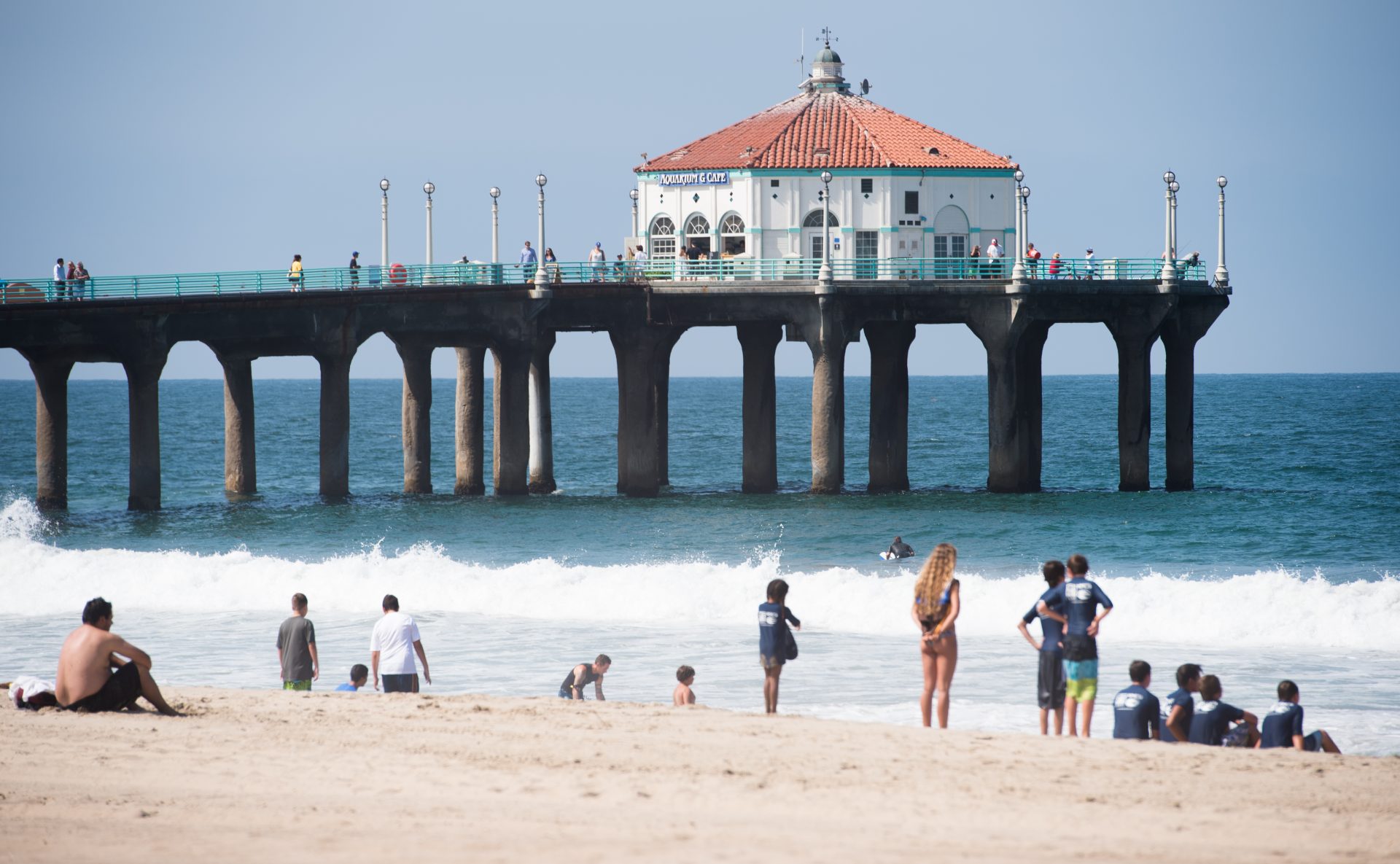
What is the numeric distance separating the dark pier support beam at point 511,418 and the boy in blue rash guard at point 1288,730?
90.3 ft

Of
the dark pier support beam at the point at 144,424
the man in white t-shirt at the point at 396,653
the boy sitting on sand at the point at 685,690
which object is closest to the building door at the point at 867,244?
the dark pier support beam at the point at 144,424

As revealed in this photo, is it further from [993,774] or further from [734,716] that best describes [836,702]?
[993,774]

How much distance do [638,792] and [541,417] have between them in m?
33.5

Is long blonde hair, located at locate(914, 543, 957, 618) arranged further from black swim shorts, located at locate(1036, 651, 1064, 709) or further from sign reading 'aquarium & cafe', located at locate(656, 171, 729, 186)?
sign reading 'aquarium & cafe', located at locate(656, 171, 729, 186)

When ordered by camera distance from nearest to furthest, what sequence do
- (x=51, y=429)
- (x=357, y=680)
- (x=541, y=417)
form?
1. (x=357, y=680)
2. (x=51, y=429)
3. (x=541, y=417)

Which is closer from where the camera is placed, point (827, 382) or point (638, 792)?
point (638, 792)

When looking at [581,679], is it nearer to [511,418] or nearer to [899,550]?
[899,550]

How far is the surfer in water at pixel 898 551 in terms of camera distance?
31.4 m

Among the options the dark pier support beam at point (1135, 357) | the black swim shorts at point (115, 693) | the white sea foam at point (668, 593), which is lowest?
the white sea foam at point (668, 593)

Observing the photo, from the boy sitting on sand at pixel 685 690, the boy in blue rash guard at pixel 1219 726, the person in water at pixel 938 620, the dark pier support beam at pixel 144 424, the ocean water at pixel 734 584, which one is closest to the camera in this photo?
the boy in blue rash guard at pixel 1219 726

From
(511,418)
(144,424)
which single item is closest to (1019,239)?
(511,418)

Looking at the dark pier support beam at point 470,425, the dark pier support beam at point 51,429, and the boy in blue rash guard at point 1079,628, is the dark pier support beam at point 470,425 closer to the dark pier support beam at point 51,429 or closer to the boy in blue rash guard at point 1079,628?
the dark pier support beam at point 51,429

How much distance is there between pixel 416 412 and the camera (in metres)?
41.8

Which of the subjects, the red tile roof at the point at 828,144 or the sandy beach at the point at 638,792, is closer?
the sandy beach at the point at 638,792
